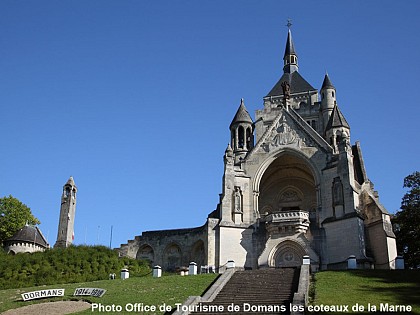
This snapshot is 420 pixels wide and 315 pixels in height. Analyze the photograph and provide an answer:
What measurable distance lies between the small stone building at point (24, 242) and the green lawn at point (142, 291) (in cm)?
2092

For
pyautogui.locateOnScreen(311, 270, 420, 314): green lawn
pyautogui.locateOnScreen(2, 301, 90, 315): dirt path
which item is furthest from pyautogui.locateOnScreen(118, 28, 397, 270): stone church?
pyautogui.locateOnScreen(2, 301, 90, 315): dirt path

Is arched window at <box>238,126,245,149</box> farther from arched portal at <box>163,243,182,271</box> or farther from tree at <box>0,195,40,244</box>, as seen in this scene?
tree at <box>0,195,40,244</box>

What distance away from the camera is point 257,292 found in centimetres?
2598

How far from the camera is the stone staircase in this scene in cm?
2283

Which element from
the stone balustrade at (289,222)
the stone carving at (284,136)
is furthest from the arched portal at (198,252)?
the stone carving at (284,136)

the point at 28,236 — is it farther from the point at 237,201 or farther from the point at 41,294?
the point at 41,294

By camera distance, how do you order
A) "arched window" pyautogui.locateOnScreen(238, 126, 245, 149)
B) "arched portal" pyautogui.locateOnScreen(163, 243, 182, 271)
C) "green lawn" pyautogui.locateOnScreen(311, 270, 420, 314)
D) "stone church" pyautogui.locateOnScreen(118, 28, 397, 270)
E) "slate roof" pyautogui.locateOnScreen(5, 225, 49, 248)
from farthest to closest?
"slate roof" pyautogui.locateOnScreen(5, 225, 49, 248)
"arched window" pyautogui.locateOnScreen(238, 126, 245, 149)
"arched portal" pyautogui.locateOnScreen(163, 243, 182, 271)
"stone church" pyautogui.locateOnScreen(118, 28, 397, 270)
"green lawn" pyautogui.locateOnScreen(311, 270, 420, 314)

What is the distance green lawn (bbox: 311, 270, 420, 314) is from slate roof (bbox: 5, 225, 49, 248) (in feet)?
107

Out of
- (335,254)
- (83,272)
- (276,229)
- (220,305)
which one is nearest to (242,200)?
(276,229)

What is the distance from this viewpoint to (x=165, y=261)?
158ft

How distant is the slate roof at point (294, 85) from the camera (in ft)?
199

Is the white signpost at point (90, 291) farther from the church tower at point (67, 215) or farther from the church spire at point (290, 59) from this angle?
the church spire at point (290, 59)

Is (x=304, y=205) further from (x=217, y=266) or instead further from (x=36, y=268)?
(x=36, y=268)

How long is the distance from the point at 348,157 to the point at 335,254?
288 inches
